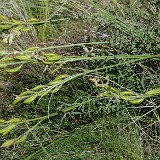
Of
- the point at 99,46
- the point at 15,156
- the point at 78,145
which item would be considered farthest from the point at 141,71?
the point at 15,156

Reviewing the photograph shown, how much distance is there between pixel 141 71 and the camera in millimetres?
1634

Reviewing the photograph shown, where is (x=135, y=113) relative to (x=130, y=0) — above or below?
below

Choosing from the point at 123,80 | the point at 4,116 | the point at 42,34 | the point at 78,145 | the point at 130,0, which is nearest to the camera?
the point at 123,80

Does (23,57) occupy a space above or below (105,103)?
above

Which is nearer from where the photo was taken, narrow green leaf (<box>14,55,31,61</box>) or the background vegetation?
narrow green leaf (<box>14,55,31,61</box>)

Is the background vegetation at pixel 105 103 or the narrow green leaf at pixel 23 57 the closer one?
the narrow green leaf at pixel 23 57

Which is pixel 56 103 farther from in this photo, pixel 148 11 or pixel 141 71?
pixel 148 11

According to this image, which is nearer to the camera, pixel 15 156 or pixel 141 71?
pixel 141 71

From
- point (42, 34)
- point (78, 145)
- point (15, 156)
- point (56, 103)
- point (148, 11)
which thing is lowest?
point (15, 156)

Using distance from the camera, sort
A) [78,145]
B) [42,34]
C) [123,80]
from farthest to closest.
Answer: [42,34] → [78,145] → [123,80]

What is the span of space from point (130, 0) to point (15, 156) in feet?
3.08

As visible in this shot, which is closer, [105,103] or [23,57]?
[23,57]

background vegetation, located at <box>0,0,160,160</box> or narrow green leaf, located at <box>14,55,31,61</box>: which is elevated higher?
narrow green leaf, located at <box>14,55,31,61</box>

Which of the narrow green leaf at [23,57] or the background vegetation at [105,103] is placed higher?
the narrow green leaf at [23,57]
